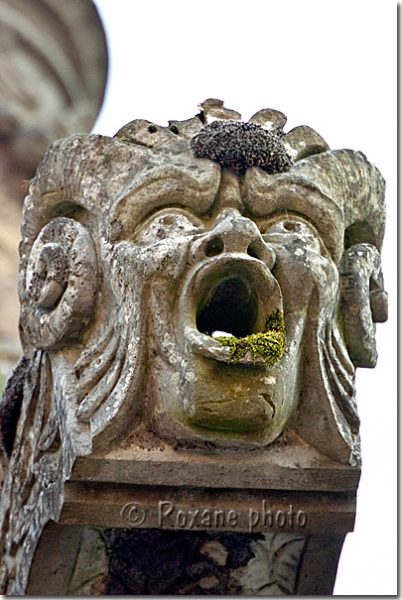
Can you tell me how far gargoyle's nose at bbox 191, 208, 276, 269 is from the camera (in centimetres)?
241

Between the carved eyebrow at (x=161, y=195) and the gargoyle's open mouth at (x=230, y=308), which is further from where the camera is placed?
the carved eyebrow at (x=161, y=195)

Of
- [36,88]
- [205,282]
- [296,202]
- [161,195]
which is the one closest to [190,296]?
[205,282]

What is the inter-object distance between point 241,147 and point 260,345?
677 millimetres

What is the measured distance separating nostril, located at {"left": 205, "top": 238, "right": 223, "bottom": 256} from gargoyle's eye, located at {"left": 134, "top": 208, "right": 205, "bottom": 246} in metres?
0.11

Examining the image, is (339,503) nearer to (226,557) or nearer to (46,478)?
(226,557)

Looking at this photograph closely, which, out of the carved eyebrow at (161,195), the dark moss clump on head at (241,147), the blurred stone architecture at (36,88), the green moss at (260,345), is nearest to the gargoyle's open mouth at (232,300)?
the green moss at (260,345)

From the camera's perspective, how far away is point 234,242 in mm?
2408

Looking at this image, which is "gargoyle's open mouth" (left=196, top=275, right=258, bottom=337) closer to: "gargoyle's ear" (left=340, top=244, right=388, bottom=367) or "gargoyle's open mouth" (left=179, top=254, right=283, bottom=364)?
"gargoyle's open mouth" (left=179, top=254, right=283, bottom=364)

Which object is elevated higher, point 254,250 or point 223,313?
point 254,250

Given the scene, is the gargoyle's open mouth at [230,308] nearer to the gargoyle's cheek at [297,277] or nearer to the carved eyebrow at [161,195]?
the gargoyle's cheek at [297,277]

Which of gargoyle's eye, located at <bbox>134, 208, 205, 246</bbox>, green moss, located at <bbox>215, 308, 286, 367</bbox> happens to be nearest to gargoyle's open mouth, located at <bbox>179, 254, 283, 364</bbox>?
green moss, located at <bbox>215, 308, 286, 367</bbox>

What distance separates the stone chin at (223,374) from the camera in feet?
7.59

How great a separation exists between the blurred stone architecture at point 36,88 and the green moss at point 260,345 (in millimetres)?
2262

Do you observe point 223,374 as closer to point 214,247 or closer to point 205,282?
point 205,282
